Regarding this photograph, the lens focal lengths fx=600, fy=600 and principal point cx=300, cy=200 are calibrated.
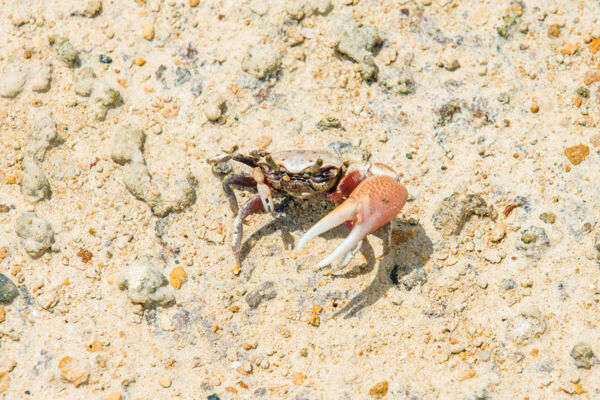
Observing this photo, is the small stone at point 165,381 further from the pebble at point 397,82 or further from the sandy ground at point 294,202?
the pebble at point 397,82

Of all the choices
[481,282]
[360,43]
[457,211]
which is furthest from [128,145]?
[481,282]

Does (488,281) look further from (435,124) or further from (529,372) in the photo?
(435,124)

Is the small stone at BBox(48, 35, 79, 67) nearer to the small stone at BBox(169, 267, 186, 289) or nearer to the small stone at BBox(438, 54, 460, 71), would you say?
the small stone at BBox(169, 267, 186, 289)

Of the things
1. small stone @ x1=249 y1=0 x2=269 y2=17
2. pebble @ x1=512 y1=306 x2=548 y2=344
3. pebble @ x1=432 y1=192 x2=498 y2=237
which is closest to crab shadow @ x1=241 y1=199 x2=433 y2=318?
pebble @ x1=432 y1=192 x2=498 y2=237

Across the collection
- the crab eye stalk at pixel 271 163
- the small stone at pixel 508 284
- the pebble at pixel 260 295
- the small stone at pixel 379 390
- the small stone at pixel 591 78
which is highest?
the small stone at pixel 591 78

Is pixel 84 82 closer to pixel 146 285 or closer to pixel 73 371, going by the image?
pixel 146 285

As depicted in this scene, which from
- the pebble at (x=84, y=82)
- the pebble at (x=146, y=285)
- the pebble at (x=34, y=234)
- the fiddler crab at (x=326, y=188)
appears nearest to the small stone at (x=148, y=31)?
the pebble at (x=84, y=82)

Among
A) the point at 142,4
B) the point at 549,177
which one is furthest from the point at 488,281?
the point at 142,4
